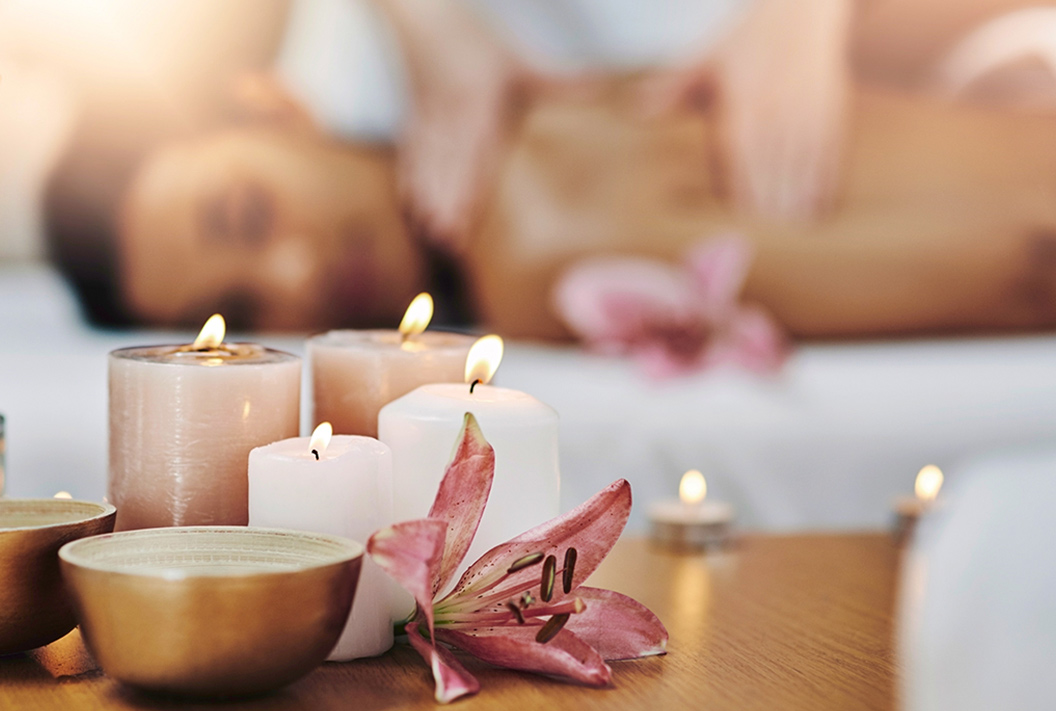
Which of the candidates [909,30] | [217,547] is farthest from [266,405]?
[909,30]

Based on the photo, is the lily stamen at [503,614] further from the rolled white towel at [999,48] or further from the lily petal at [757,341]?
the rolled white towel at [999,48]

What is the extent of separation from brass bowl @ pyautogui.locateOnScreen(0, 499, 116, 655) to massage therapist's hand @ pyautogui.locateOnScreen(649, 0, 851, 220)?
1505mm

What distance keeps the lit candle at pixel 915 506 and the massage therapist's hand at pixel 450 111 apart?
38.8 inches

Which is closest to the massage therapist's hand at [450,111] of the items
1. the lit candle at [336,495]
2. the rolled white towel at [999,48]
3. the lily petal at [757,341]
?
the lily petal at [757,341]

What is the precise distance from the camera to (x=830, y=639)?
48cm

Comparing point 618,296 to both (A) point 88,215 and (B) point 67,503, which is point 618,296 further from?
(B) point 67,503

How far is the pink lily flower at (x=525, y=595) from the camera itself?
398 millimetres

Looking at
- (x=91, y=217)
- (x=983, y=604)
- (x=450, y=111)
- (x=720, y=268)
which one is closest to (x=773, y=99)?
(x=720, y=268)

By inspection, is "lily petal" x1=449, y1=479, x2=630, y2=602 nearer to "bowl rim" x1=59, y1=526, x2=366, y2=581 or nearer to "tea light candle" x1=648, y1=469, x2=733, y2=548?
"bowl rim" x1=59, y1=526, x2=366, y2=581

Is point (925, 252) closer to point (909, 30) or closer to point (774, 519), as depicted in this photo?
point (909, 30)

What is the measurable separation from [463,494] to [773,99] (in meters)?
1.51

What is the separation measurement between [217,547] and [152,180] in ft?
4.31

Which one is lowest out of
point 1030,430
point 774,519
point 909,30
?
point 774,519

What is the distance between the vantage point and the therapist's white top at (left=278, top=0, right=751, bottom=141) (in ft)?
5.41
